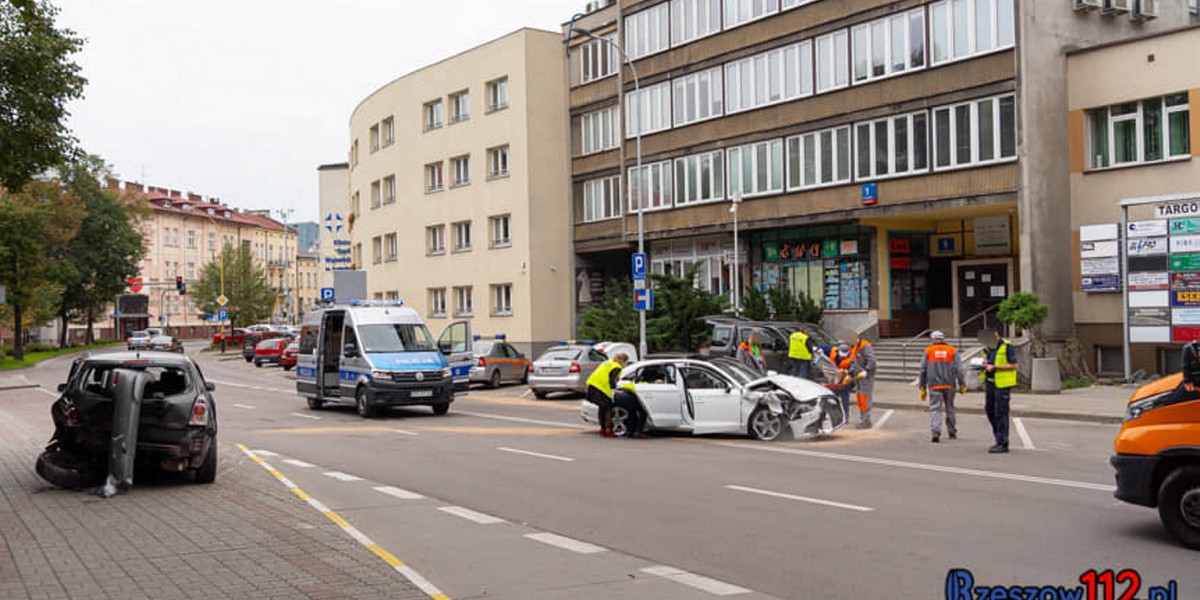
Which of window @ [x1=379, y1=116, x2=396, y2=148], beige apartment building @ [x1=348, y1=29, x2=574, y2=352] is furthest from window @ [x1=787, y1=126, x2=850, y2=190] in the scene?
window @ [x1=379, y1=116, x2=396, y2=148]

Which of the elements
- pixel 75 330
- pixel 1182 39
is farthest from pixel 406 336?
pixel 75 330

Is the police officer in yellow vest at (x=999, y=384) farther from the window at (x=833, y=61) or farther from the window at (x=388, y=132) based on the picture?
the window at (x=388, y=132)

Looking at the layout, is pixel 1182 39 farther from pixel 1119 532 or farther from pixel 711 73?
pixel 1119 532

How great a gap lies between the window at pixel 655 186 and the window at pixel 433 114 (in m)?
13.3

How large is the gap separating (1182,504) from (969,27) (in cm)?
2179

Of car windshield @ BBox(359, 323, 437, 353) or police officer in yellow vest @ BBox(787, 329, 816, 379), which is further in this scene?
car windshield @ BBox(359, 323, 437, 353)

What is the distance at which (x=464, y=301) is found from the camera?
156ft

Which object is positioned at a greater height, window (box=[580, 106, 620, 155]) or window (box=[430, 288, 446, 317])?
window (box=[580, 106, 620, 155])

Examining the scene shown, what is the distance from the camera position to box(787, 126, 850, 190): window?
3098cm

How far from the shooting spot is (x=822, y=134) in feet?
104

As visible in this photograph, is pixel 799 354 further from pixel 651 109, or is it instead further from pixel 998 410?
pixel 651 109

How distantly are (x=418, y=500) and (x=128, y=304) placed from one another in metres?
77.2

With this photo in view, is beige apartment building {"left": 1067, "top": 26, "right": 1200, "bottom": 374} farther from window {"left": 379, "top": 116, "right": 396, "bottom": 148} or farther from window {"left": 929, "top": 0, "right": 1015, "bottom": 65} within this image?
window {"left": 379, "top": 116, "right": 396, "bottom": 148}

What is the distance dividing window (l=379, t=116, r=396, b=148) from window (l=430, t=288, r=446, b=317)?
8.96 metres
